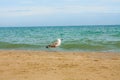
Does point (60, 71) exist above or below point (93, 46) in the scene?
above

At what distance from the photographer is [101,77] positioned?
8.74 metres

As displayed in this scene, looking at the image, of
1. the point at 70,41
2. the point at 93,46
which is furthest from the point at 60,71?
the point at 70,41

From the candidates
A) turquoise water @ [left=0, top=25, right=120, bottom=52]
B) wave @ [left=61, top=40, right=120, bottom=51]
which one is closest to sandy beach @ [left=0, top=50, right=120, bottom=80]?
turquoise water @ [left=0, top=25, right=120, bottom=52]

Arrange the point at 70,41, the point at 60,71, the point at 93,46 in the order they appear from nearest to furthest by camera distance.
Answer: the point at 60,71 < the point at 93,46 < the point at 70,41

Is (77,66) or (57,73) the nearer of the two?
(57,73)

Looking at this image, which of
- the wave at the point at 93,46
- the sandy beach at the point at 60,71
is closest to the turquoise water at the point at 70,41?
the wave at the point at 93,46

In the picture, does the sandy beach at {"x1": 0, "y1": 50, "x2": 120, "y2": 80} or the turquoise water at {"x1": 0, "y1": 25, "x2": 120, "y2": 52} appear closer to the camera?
the sandy beach at {"x1": 0, "y1": 50, "x2": 120, "y2": 80}

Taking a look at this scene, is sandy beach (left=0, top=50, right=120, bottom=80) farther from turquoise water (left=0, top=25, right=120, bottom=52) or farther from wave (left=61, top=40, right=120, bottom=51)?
wave (left=61, top=40, right=120, bottom=51)

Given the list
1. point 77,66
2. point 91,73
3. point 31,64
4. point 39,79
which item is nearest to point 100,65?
point 77,66

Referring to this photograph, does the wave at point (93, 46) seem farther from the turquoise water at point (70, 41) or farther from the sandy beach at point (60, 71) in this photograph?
the sandy beach at point (60, 71)

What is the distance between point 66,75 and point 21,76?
Result: 1.18 m

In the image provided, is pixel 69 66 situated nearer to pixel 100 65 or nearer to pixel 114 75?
pixel 100 65

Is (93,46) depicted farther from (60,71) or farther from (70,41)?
(60,71)

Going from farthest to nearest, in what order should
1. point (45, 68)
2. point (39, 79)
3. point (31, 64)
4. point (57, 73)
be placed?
1. point (31, 64)
2. point (45, 68)
3. point (57, 73)
4. point (39, 79)
